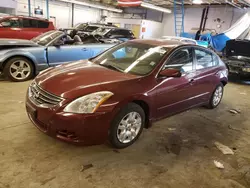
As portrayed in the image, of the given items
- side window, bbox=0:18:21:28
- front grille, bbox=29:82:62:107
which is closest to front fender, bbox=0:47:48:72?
front grille, bbox=29:82:62:107

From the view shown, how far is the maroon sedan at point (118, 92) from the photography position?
2.30 metres

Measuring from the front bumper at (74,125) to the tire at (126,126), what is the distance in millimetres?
Answer: 114

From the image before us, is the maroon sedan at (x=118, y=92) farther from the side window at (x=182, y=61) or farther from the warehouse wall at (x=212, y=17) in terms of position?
the warehouse wall at (x=212, y=17)

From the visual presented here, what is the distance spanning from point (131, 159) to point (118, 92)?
0.82 m


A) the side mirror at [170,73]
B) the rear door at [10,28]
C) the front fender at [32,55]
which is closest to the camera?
the side mirror at [170,73]

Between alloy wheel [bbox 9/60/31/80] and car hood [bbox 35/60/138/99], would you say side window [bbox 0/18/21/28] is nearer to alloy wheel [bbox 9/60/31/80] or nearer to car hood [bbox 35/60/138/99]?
alloy wheel [bbox 9/60/31/80]

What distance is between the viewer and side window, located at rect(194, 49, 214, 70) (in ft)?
11.8

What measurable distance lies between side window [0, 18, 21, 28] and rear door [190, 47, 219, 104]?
7.95 m

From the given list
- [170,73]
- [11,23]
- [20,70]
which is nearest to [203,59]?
[170,73]

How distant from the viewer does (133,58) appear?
3.20 m

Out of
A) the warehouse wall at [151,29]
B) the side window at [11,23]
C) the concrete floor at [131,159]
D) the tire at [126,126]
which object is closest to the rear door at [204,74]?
the concrete floor at [131,159]

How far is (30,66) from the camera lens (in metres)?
5.20

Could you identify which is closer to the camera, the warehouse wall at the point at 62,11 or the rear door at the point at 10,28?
the rear door at the point at 10,28

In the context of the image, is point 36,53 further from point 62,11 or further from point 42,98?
point 62,11
